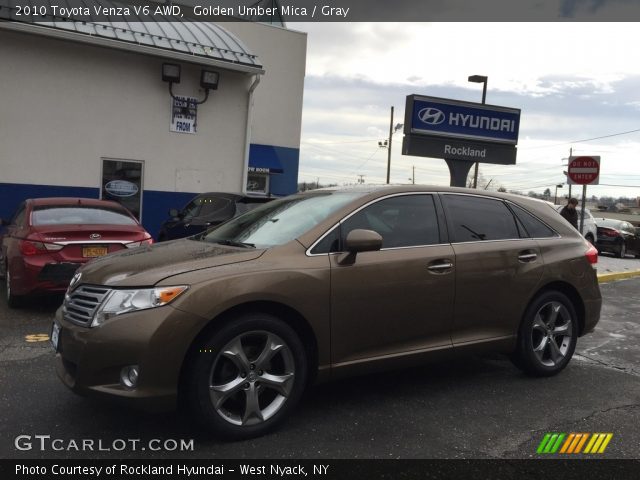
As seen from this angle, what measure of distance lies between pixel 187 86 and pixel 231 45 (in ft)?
5.31

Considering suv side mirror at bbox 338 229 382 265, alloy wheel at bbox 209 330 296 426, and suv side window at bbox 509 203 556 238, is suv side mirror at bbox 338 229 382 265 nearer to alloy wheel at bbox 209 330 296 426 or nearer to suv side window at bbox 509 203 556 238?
alloy wheel at bbox 209 330 296 426

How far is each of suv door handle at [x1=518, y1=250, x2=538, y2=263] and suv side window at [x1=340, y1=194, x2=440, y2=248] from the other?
830 millimetres

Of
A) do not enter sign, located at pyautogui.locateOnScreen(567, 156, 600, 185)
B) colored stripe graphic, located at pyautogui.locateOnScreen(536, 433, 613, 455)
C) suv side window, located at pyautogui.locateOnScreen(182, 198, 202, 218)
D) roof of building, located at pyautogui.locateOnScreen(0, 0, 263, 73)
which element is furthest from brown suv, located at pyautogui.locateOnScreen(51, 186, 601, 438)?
do not enter sign, located at pyautogui.locateOnScreen(567, 156, 600, 185)

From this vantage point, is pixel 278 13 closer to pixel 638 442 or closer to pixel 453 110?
pixel 453 110

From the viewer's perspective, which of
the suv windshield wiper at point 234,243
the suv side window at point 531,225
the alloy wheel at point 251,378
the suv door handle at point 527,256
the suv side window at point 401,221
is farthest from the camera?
the suv side window at point 531,225

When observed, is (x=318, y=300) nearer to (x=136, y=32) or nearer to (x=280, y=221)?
(x=280, y=221)

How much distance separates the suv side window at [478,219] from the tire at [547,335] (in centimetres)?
66

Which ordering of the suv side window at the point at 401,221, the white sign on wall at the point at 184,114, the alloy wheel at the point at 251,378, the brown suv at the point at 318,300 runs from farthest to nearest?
the white sign on wall at the point at 184,114 → the suv side window at the point at 401,221 → the alloy wheel at the point at 251,378 → the brown suv at the point at 318,300

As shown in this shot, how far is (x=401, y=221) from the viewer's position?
419cm

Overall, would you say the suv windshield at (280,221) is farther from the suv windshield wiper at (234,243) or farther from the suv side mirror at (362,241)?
the suv side mirror at (362,241)

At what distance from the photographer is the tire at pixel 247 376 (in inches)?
125

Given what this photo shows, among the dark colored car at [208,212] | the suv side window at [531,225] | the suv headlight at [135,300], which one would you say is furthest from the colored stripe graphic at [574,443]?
the dark colored car at [208,212]

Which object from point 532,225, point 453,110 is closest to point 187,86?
point 453,110

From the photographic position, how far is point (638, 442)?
3.57m
